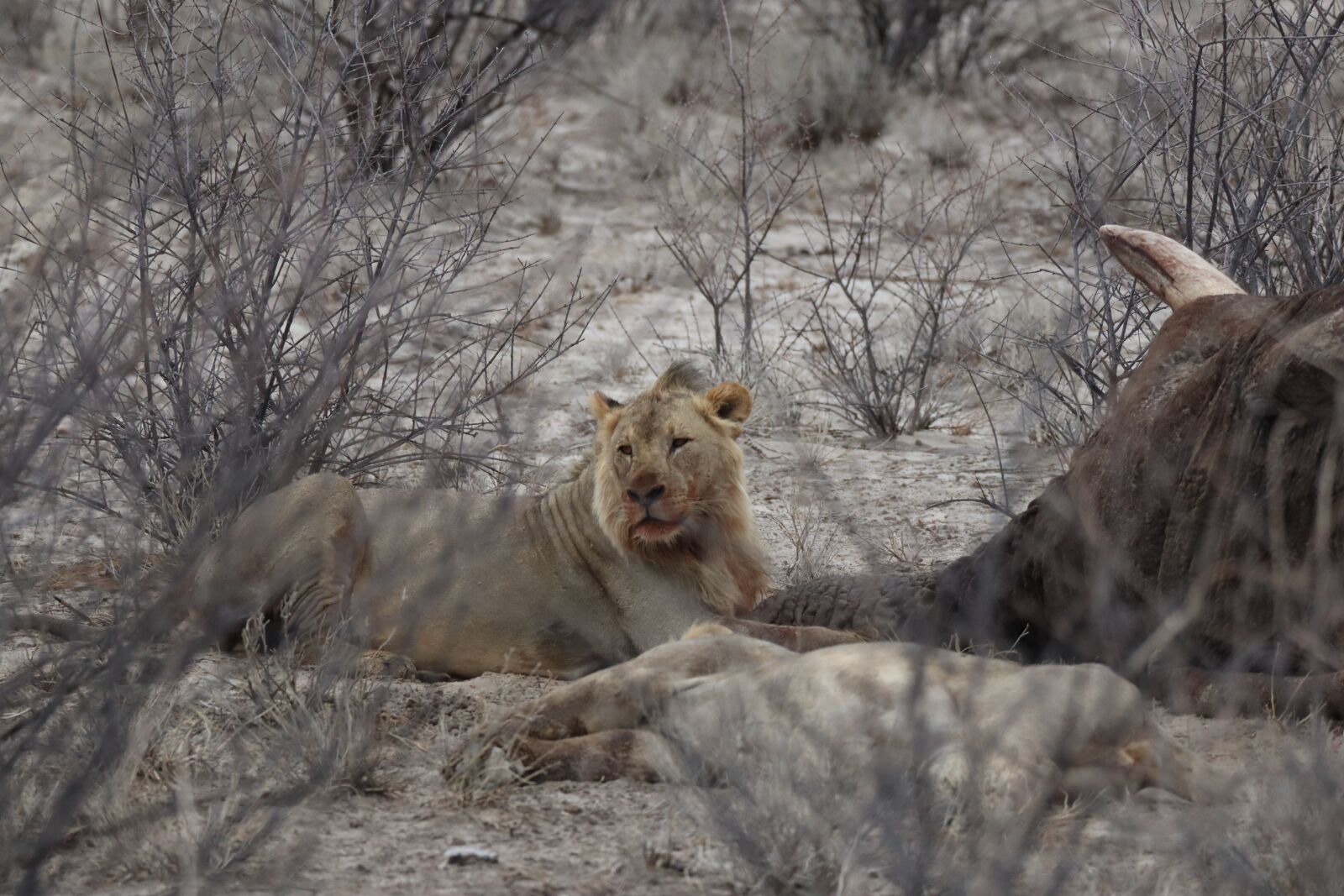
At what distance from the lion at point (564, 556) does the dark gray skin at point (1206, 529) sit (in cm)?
105

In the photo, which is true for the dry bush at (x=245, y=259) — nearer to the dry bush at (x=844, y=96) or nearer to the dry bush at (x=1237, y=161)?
the dry bush at (x=1237, y=161)

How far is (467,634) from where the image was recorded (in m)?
5.41

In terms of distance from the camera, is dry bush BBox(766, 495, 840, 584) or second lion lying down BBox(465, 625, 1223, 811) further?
dry bush BBox(766, 495, 840, 584)

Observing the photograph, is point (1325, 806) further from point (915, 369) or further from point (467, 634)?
point (915, 369)

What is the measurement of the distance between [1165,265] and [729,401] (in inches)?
66.1

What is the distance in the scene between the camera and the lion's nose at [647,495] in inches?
212

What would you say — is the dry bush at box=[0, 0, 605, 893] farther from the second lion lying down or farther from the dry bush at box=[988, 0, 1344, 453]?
the dry bush at box=[988, 0, 1344, 453]

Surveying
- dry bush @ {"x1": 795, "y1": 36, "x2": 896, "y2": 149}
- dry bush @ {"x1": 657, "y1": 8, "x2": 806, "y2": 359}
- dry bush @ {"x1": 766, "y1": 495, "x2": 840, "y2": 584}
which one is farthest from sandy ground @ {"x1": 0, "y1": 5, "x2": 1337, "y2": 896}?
dry bush @ {"x1": 795, "y1": 36, "x2": 896, "y2": 149}

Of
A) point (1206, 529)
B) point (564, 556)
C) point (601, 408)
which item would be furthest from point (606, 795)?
point (601, 408)

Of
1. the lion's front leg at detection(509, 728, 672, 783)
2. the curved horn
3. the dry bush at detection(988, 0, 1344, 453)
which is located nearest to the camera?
the lion's front leg at detection(509, 728, 672, 783)

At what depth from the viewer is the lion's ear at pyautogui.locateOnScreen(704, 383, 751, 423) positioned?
5773mm

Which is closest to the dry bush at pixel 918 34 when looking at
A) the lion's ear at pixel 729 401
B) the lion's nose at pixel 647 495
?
the lion's ear at pixel 729 401

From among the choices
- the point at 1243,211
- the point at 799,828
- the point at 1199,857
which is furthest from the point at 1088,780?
the point at 1243,211

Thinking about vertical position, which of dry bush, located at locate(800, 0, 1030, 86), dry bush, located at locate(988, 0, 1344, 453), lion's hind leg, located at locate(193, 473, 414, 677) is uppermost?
dry bush, located at locate(800, 0, 1030, 86)
